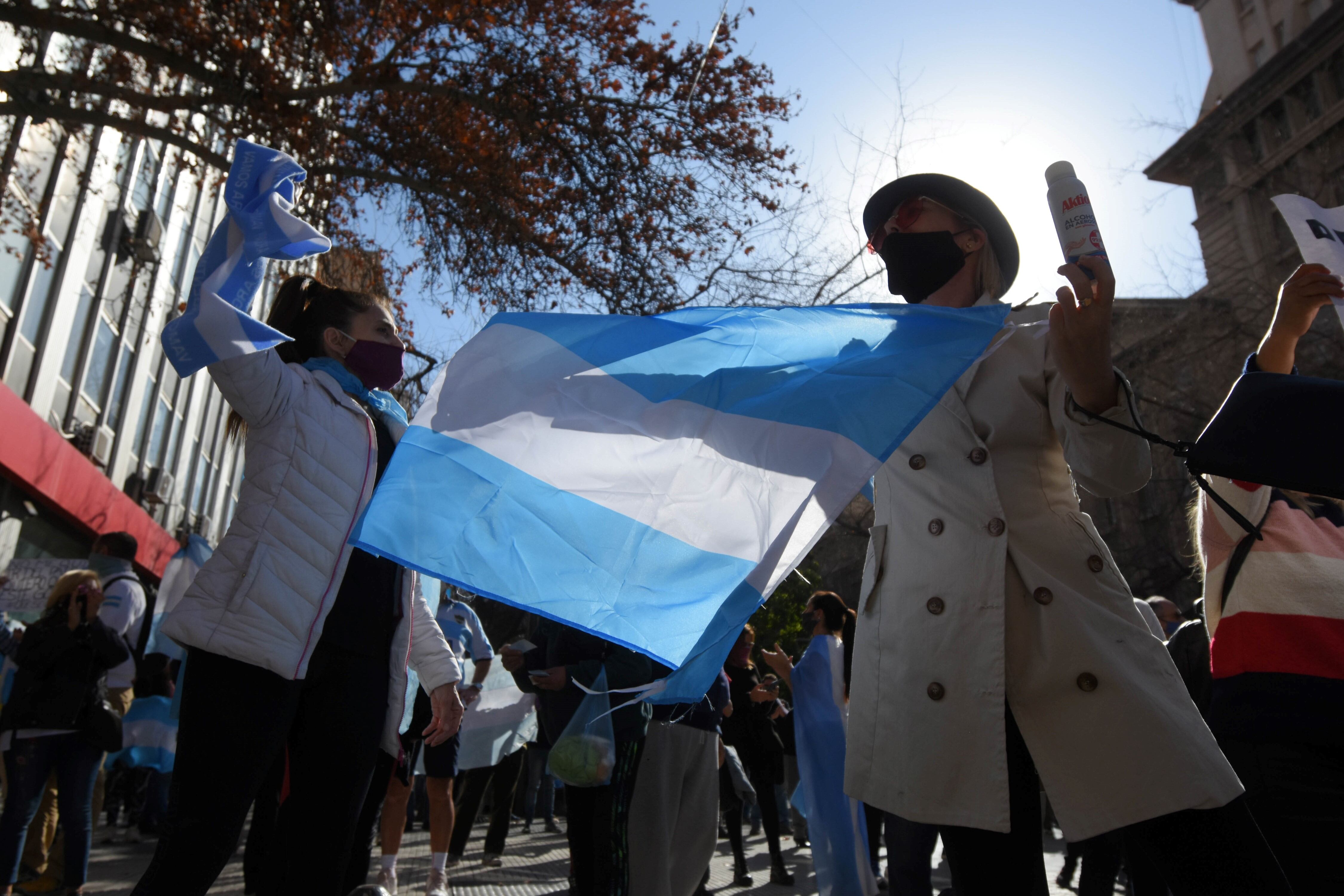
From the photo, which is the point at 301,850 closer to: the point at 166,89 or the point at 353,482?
the point at 353,482

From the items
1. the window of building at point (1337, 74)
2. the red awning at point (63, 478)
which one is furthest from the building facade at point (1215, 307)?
the red awning at point (63, 478)

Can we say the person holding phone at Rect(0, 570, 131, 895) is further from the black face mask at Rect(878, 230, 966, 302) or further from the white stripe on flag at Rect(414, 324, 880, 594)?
the black face mask at Rect(878, 230, 966, 302)

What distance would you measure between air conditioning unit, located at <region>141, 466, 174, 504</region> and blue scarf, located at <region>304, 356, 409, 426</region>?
21308 millimetres

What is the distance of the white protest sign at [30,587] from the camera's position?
340 inches

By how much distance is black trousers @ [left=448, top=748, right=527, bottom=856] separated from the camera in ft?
25.2

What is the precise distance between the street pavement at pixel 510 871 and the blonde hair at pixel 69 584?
1718 mm

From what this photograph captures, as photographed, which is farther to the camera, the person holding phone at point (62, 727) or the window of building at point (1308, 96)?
the window of building at point (1308, 96)

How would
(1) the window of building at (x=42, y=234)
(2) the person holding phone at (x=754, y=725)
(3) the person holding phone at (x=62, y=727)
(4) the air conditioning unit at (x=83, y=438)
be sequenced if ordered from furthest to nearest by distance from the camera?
(4) the air conditioning unit at (x=83, y=438) < (1) the window of building at (x=42, y=234) < (2) the person holding phone at (x=754, y=725) < (3) the person holding phone at (x=62, y=727)

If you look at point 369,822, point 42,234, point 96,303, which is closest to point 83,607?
point 369,822

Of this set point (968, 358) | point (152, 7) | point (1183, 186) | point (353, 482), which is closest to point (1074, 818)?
point (968, 358)

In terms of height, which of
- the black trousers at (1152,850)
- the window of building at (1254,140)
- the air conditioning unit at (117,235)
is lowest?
the black trousers at (1152,850)

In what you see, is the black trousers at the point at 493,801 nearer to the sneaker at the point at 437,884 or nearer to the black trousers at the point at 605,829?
the sneaker at the point at 437,884

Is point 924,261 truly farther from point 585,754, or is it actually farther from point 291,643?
point 585,754

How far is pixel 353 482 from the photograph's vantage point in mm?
2693
